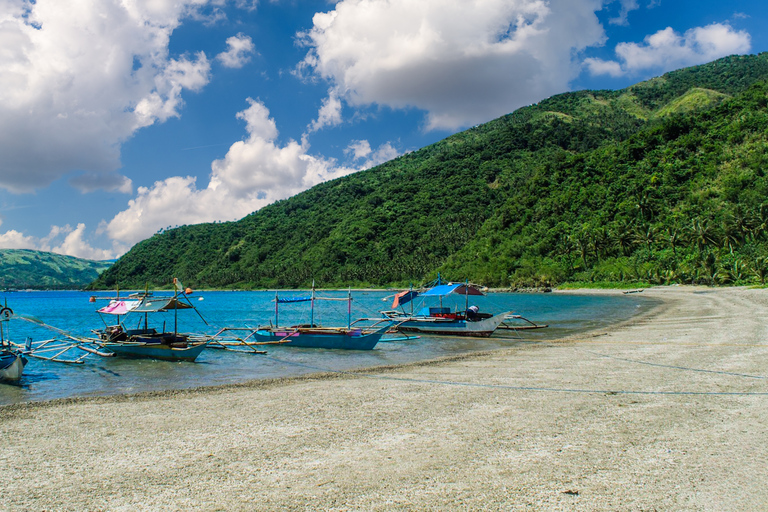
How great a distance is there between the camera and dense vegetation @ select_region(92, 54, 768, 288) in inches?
3113

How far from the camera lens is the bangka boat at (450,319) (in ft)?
102

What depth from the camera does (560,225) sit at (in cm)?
10450

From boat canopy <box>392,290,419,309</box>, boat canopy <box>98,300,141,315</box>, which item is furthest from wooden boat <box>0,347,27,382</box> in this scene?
boat canopy <box>392,290,419,309</box>

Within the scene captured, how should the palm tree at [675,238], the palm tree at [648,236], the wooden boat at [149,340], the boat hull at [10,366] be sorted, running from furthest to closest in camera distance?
the palm tree at [648,236], the palm tree at [675,238], the wooden boat at [149,340], the boat hull at [10,366]

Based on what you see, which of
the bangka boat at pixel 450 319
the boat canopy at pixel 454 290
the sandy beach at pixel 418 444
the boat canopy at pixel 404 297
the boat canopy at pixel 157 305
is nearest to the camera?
the sandy beach at pixel 418 444

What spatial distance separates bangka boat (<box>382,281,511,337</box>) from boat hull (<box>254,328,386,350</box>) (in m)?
A: 6.20

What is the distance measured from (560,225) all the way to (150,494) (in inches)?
4216

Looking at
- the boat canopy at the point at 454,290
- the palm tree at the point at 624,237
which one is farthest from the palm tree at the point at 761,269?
the boat canopy at the point at 454,290

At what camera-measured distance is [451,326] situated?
3234cm

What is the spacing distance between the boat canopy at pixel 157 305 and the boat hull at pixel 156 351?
5.86 ft

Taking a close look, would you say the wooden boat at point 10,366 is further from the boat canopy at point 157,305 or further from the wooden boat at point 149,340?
the boat canopy at point 157,305

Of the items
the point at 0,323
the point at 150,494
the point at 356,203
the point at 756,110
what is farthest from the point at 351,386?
the point at 356,203

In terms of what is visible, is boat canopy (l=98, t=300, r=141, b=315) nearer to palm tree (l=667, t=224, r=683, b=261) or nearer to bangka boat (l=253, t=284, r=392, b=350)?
bangka boat (l=253, t=284, r=392, b=350)

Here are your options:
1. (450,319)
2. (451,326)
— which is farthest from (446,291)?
(451,326)
